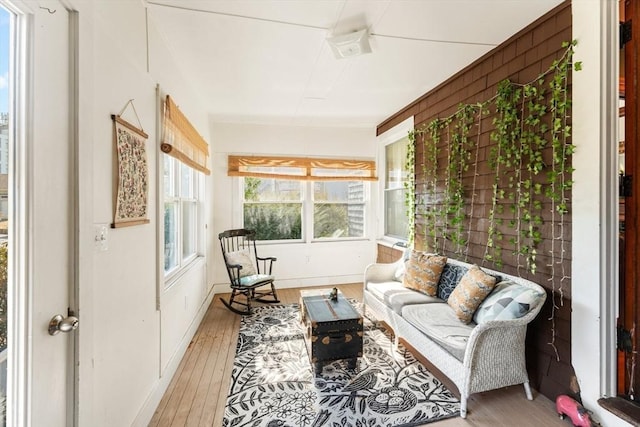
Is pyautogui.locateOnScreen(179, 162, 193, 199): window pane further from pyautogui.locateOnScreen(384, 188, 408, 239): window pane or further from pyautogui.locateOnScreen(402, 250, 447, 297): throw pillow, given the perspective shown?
pyautogui.locateOnScreen(384, 188, 408, 239): window pane

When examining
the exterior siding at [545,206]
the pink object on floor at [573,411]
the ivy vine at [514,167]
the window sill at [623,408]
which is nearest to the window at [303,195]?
the ivy vine at [514,167]

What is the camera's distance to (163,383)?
1996 mm

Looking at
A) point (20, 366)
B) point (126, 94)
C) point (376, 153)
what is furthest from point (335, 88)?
point (20, 366)

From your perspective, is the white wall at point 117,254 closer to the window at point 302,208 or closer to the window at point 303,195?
the window at point 303,195

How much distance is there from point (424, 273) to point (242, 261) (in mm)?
2281

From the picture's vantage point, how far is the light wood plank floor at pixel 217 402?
1729mm

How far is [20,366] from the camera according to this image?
90cm

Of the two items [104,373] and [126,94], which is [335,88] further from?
[104,373]

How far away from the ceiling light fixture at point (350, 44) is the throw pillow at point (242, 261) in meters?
2.66

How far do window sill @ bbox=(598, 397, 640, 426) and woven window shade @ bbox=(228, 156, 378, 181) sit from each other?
140 inches

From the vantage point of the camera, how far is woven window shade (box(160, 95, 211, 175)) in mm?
2090

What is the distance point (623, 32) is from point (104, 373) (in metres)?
3.33

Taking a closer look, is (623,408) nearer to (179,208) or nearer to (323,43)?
(323,43)

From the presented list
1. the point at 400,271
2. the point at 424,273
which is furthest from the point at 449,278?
the point at 400,271
